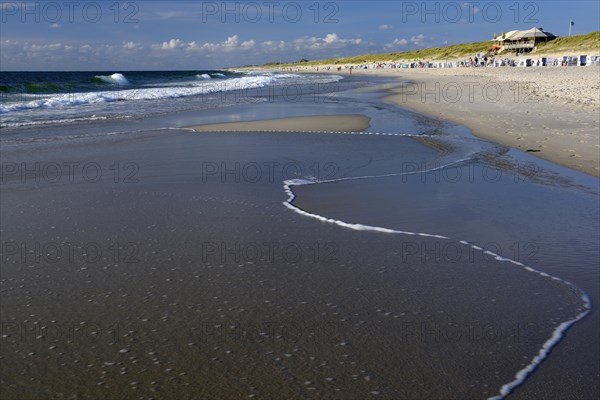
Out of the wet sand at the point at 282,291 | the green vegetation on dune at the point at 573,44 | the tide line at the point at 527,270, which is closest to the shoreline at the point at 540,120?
the wet sand at the point at 282,291

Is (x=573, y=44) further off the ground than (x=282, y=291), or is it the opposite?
(x=573, y=44)

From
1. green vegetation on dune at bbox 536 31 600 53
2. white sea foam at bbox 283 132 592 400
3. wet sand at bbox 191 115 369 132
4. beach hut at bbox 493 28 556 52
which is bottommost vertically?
white sea foam at bbox 283 132 592 400

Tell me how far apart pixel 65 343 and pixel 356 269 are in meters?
2.09

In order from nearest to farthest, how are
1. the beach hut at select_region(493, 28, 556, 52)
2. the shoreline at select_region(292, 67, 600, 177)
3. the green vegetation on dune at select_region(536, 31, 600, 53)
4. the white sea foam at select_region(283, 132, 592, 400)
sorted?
the white sea foam at select_region(283, 132, 592, 400)
the shoreline at select_region(292, 67, 600, 177)
the green vegetation on dune at select_region(536, 31, 600, 53)
the beach hut at select_region(493, 28, 556, 52)

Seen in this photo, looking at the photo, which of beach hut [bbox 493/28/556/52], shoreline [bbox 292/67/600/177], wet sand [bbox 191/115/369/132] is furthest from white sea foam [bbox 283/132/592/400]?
beach hut [bbox 493/28/556/52]

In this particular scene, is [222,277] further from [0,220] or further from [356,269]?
[0,220]

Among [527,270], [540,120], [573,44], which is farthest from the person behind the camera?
[573,44]

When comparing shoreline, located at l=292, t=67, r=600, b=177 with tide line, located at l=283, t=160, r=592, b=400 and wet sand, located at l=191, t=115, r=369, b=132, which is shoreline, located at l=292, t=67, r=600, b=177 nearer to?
wet sand, located at l=191, t=115, r=369, b=132

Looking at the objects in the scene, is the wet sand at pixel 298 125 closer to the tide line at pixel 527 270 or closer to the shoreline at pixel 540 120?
the shoreline at pixel 540 120

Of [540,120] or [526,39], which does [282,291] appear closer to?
[540,120]

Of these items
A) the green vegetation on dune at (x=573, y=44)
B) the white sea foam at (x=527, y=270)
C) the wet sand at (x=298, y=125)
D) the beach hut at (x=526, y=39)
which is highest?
the beach hut at (x=526, y=39)

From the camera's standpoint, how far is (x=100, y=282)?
384cm

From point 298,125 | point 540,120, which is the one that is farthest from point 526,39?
point 298,125

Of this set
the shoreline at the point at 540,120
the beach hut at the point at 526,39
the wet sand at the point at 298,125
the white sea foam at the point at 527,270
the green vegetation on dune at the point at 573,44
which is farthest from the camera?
the beach hut at the point at 526,39
